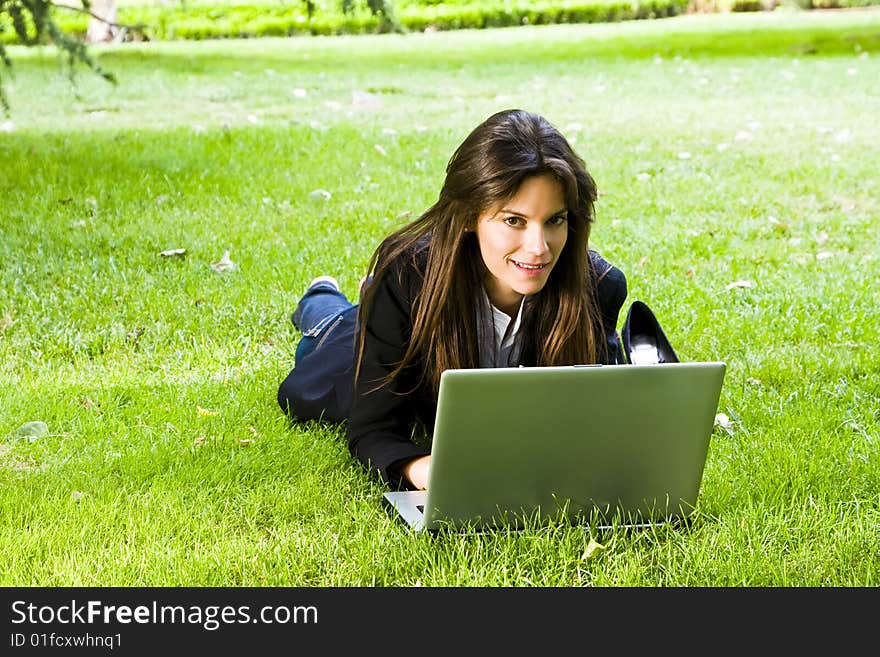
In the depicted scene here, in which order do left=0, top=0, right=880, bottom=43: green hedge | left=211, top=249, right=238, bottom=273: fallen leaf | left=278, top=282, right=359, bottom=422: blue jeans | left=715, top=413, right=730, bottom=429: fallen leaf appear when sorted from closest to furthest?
left=278, top=282, right=359, bottom=422: blue jeans → left=715, top=413, right=730, bottom=429: fallen leaf → left=211, top=249, right=238, bottom=273: fallen leaf → left=0, top=0, right=880, bottom=43: green hedge

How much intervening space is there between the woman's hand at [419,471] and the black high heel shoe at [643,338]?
1.39 ft

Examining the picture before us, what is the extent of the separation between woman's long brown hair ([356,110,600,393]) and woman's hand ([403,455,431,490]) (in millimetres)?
169

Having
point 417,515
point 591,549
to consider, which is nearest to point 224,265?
point 417,515

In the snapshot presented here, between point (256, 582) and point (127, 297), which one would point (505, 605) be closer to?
point (256, 582)

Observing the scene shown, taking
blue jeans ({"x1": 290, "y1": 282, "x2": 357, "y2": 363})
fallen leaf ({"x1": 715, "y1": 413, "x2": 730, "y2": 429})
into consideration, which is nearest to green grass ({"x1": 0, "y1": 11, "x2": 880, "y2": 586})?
fallen leaf ({"x1": 715, "y1": 413, "x2": 730, "y2": 429})

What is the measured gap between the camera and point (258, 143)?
19.4ft

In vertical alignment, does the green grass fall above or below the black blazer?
below

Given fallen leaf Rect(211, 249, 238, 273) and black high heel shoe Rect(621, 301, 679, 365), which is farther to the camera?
fallen leaf Rect(211, 249, 238, 273)

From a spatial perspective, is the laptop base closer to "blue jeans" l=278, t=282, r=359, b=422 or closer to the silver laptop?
the silver laptop

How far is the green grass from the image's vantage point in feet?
6.80

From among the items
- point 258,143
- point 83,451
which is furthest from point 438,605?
point 258,143

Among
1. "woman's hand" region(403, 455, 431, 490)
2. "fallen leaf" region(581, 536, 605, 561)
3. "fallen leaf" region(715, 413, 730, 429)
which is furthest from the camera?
"fallen leaf" region(715, 413, 730, 429)

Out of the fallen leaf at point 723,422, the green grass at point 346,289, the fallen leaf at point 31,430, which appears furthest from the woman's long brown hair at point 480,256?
the fallen leaf at point 31,430

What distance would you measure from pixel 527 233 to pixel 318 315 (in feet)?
3.41
